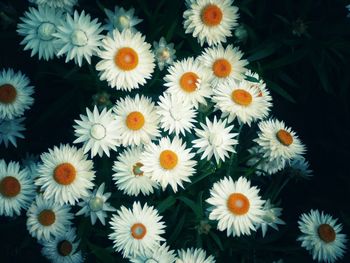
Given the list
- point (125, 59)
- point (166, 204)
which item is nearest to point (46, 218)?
point (166, 204)

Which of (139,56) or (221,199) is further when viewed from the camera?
(139,56)

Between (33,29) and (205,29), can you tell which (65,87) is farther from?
(205,29)

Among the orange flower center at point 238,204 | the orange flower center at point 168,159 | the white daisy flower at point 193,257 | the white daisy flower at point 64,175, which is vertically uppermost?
the orange flower center at point 168,159

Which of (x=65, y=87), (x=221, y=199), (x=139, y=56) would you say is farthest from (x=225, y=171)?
(x=65, y=87)

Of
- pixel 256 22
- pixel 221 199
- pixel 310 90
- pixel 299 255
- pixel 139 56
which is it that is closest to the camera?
pixel 221 199

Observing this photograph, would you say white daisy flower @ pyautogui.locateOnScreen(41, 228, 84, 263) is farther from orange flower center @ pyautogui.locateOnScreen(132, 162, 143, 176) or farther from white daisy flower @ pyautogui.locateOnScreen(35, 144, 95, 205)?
orange flower center @ pyautogui.locateOnScreen(132, 162, 143, 176)

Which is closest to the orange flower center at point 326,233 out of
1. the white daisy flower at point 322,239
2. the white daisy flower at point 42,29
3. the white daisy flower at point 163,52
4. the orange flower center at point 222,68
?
the white daisy flower at point 322,239

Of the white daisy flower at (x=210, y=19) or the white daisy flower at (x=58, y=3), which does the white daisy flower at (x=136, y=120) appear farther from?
the white daisy flower at (x=58, y=3)
